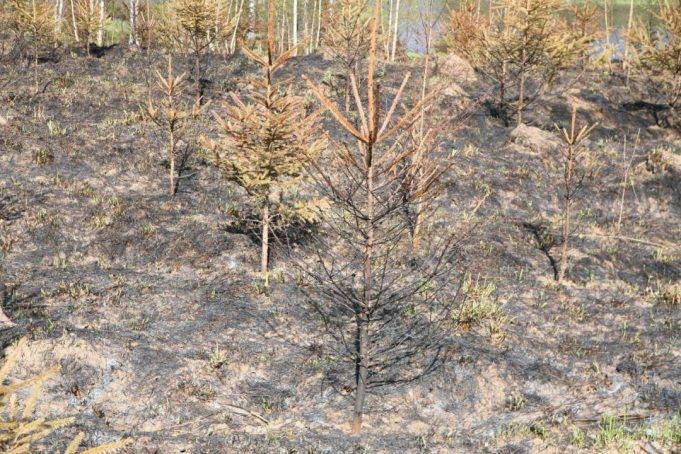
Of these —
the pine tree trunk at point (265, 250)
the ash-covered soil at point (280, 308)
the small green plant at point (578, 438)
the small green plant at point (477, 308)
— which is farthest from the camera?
the pine tree trunk at point (265, 250)

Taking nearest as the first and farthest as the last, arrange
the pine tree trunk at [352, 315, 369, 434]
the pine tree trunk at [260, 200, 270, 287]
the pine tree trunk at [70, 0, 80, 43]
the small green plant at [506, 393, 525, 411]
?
the pine tree trunk at [352, 315, 369, 434] → the small green plant at [506, 393, 525, 411] → the pine tree trunk at [260, 200, 270, 287] → the pine tree trunk at [70, 0, 80, 43]

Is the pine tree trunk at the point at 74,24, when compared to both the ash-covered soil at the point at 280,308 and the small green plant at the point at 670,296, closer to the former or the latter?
the ash-covered soil at the point at 280,308

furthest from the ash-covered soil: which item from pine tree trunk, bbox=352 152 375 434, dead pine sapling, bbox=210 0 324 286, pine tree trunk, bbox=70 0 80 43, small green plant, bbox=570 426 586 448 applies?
pine tree trunk, bbox=70 0 80 43

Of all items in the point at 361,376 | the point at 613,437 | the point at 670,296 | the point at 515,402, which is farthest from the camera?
the point at 670,296

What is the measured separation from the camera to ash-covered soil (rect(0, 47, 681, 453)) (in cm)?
664

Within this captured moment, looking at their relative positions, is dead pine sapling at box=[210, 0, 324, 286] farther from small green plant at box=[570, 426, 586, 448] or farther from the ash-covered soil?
small green plant at box=[570, 426, 586, 448]

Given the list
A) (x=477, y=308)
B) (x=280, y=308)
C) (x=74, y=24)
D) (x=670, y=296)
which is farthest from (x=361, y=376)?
(x=74, y=24)

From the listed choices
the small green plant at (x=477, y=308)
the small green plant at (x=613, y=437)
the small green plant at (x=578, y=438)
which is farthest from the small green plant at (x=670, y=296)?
the small green plant at (x=578, y=438)

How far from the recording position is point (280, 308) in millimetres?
9328

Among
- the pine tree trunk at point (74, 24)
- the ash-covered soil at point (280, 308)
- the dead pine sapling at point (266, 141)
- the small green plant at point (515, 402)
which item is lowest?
Answer: the small green plant at point (515, 402)

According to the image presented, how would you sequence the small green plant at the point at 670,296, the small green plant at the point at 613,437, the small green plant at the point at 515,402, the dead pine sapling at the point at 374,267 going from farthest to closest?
the small green plant at the point at 670,296 < the small green plant at the point at 515,402 < the small green plant at the point at 613,437 < the dead pine sapling at the point at 374,267

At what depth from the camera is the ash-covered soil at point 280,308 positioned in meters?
6.64

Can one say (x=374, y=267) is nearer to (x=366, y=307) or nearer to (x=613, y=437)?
(x=366, y=307)

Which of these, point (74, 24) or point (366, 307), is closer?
point (366, 307)
